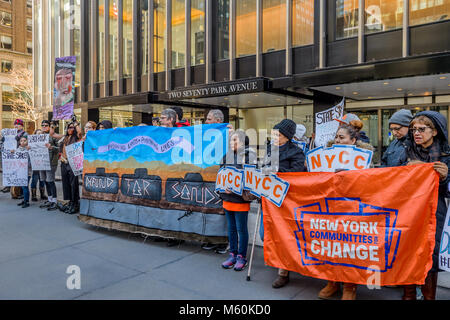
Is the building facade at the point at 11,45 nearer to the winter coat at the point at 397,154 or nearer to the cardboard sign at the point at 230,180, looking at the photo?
the cardboard sign at the point at 230,180

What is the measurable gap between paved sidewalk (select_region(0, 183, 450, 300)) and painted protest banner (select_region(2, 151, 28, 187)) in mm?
3189

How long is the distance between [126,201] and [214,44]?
549 inches

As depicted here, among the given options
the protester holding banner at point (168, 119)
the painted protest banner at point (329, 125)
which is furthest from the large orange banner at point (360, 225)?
the painted protest banner at point (329, 125)

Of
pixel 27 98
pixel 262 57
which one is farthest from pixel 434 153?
pixel 27 98

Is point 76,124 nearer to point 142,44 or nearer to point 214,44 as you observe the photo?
point 214,44

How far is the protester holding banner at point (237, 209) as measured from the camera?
4562mm

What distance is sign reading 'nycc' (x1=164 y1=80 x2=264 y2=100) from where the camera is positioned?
14.5 m

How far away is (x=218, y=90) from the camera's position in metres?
15.7

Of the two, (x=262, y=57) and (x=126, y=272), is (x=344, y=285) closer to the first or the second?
(x=126, y=272)

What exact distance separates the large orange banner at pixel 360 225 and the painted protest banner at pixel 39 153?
22.3 ft

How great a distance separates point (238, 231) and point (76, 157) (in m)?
4.76

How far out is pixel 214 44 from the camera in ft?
60.2

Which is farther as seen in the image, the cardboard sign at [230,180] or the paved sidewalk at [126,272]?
the cardboard sign at [230,180]
